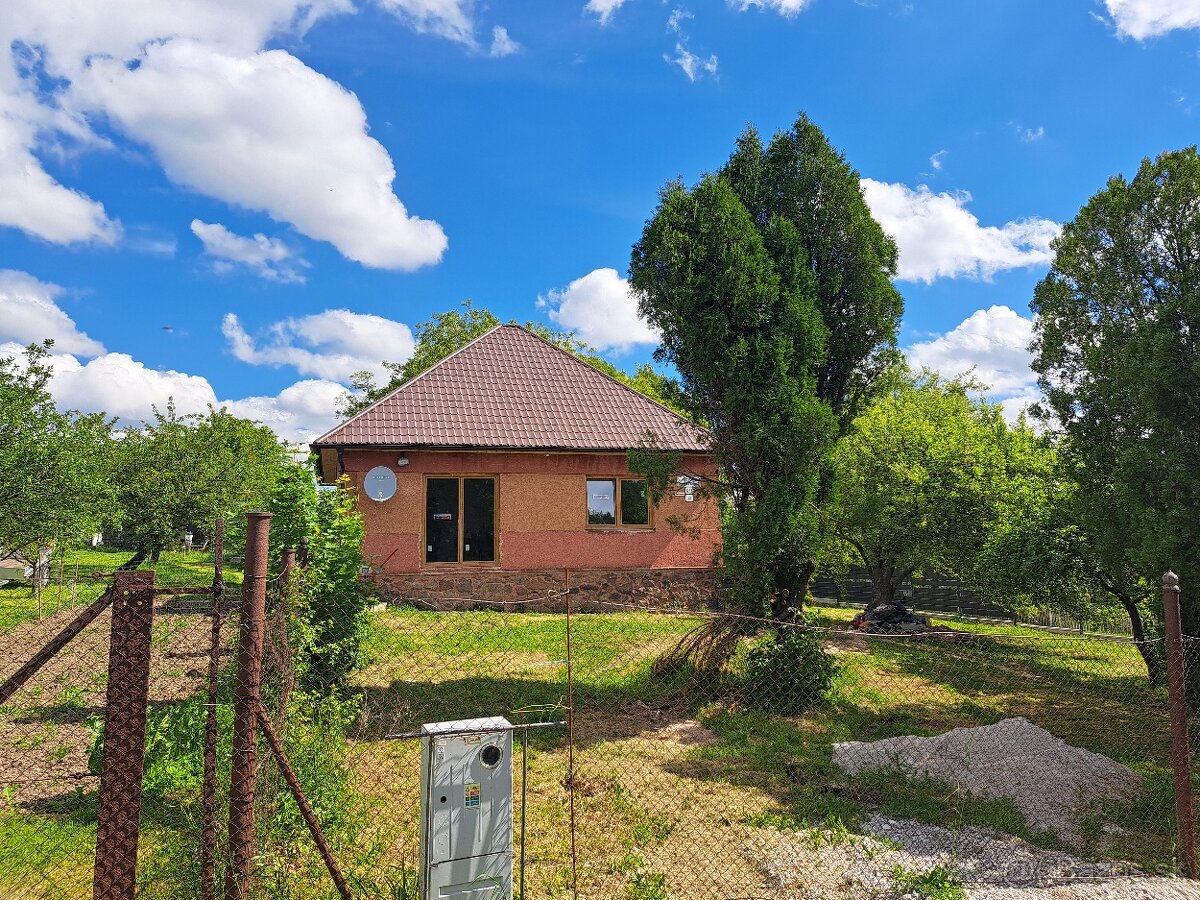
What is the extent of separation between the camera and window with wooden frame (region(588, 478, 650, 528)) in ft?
52.3

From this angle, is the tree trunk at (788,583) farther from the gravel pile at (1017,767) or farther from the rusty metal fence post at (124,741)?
the rusty metal fence post at (124,741)

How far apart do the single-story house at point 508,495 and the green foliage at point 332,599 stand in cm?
722

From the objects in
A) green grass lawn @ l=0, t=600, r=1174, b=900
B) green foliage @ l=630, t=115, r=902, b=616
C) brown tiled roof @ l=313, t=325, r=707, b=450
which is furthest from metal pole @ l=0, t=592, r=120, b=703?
brown tiled roof @ l=313, t=325, r=707, b=450

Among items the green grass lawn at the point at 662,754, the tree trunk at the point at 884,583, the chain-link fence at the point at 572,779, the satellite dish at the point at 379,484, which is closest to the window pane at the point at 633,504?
the green grass lawn at the point at 662,754

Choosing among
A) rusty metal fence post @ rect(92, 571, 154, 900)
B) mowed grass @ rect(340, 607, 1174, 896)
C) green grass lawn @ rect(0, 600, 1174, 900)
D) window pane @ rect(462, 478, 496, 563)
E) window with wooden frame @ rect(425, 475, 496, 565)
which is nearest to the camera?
rusty metal fence post @ rect(92, 571, 154, 900)

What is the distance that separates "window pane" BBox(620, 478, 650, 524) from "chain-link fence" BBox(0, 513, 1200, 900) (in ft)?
21.9

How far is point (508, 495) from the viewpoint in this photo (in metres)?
15.3

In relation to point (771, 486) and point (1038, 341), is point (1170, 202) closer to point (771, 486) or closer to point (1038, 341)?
point (1038, 341)

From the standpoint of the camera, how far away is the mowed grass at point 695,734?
16.3 feet

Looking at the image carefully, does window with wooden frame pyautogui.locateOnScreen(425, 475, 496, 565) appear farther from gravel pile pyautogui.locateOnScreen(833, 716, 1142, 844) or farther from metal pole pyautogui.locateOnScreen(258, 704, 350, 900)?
metal pole pyautogui.locateOnScreen(258, 704, 350, 900)

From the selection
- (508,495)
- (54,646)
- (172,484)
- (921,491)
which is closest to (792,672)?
(54,646)

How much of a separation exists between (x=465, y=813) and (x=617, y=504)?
1231 centimetres

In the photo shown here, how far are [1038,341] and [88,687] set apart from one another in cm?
1336

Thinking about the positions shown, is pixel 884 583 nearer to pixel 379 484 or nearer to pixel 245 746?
pixel 379 484
